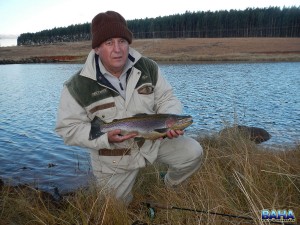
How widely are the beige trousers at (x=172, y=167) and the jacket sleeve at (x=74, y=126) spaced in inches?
21.3

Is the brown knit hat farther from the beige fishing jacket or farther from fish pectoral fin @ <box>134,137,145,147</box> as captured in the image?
fish pectoral fin @ <box>134,137,145,147</box>

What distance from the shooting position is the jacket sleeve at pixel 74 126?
4.24 metres

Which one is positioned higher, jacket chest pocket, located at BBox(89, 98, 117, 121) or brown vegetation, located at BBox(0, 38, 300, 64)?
jacket chest pocket, located at BBox(89, 98, 117, 121)

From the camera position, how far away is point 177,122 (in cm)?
414

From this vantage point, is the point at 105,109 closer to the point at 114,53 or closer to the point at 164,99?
the point at 114,53

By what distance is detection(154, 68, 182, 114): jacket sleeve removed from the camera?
15.5 ft

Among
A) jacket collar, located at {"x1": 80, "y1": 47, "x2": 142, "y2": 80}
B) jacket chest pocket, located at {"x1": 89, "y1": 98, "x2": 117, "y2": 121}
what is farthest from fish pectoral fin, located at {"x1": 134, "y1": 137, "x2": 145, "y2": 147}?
jacket collar, located at {"x1": 80, "y1": 47, "x2": 142, "y2": 80}

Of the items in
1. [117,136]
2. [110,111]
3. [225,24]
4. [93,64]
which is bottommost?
[225,24]

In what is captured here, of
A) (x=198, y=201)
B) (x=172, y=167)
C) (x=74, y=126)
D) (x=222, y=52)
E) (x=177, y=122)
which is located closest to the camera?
(x=198, y=201)

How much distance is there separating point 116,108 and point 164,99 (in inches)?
30.2

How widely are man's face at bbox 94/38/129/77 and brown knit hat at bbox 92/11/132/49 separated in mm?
82

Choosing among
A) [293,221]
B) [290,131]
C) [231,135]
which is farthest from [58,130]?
[290,131]

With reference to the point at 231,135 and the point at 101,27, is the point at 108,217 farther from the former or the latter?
the point at 231,135

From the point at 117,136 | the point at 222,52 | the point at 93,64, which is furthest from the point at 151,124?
the point at 222,52
